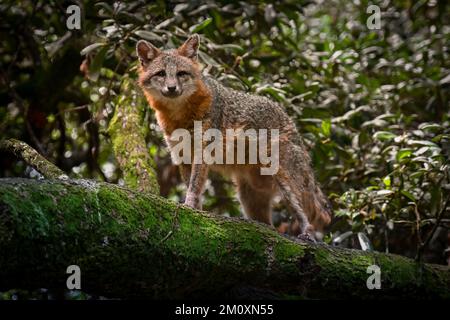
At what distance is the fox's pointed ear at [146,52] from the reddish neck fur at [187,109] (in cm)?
46

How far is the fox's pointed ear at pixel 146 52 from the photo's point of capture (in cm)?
594

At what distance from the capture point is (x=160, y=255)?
371cm

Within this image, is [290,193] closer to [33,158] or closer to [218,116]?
[218,116]

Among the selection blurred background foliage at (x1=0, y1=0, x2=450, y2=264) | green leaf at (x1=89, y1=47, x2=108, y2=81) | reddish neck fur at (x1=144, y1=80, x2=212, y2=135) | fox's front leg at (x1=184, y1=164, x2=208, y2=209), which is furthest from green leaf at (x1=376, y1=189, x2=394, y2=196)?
green leaf at (x1=89, y1=47, x2=108, y2=81)

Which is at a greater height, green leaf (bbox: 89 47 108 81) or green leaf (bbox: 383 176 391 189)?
green leaf (bbox: 89 47 108 81)

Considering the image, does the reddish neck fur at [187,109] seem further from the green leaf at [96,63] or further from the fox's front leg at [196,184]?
the green leaf at [96,63]

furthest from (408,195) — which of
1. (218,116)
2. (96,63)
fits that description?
(96,63)

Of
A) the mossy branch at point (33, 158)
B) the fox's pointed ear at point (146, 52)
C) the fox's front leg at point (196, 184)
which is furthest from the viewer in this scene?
the fox's pointed ear at point (146, 52)

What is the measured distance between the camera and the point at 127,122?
20.2ft

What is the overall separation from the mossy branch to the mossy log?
2.57ft

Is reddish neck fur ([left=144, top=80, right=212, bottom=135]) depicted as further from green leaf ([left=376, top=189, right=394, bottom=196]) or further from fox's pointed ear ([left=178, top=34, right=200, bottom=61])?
green leaf ([left=376, top=189, right=394, bottom=196])

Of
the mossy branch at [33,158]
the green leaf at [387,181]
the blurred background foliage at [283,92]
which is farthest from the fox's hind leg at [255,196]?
the mossy branch at [33,158]

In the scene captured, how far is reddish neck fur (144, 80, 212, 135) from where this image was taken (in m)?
5.83

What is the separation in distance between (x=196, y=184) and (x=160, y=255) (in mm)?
1904
